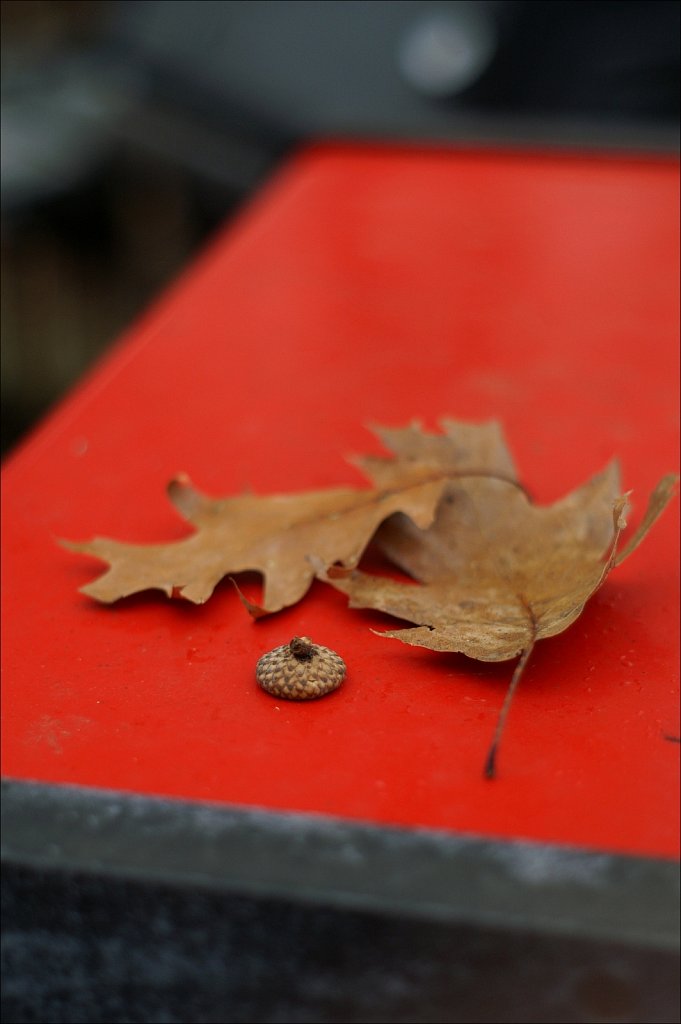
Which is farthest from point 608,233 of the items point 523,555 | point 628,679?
point 628,679

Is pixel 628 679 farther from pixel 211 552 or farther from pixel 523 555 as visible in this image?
pixel 211 552

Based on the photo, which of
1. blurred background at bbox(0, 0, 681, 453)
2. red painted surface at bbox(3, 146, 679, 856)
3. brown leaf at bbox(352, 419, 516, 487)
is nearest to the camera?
red painted surface at bbox(3, 146, 679, 856)

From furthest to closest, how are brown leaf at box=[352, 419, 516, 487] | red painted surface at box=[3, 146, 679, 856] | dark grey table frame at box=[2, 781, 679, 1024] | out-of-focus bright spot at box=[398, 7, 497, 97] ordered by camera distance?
out-of-focus bright spot at box=[398, 7, 497, 97]
brown leaf at box=[352, 419, 516, 487]
red painted surface at box=[3, 146, 679, 856]
dark grey table frame at box=[2, 781, 679, 1024]

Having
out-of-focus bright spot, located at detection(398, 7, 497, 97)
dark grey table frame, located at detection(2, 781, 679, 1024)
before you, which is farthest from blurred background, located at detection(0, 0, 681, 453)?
dark grey table frame, located at detection(2, 781, 679, 1024)

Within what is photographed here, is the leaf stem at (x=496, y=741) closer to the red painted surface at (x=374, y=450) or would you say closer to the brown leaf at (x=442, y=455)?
the red painted surface at (x=374, y=450)

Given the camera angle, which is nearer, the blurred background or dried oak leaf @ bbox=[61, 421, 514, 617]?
dried oak leaf @ bbox=[61, 421, 514, 617]

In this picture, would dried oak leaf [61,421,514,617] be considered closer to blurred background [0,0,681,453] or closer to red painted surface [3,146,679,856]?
red painted surface [3,146,679,856]
